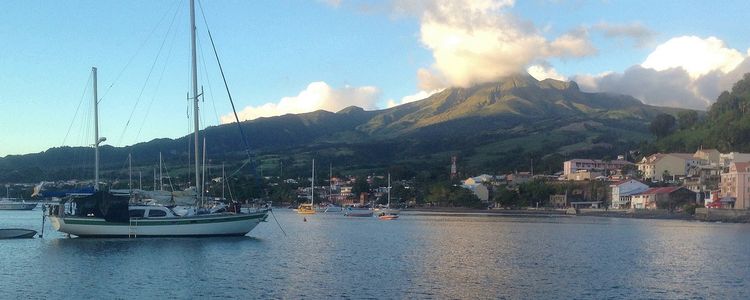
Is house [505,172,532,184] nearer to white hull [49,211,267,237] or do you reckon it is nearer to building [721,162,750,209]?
building [721,162,750,209]

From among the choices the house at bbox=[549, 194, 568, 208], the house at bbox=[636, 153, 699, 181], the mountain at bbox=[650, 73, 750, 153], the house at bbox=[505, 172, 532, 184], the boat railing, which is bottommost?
the house at bbox=[549, 194, 568, 208]

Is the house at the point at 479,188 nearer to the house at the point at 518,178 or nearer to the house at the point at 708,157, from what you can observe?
the house at the point at 518,178

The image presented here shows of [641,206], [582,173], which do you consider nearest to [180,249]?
[641,206]

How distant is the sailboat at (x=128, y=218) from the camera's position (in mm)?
43719

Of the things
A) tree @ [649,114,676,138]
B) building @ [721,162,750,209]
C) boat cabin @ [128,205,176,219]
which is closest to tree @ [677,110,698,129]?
tree @ [649,114,676,138]

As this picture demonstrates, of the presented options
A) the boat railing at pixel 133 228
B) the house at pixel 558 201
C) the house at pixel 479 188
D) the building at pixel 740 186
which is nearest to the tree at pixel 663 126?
the house at pixel 479 188

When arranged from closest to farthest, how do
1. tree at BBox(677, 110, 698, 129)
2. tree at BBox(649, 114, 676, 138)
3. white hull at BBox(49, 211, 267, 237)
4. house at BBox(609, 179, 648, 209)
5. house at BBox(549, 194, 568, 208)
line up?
white hull at BBox(49, 211, 267, 237)
house at BBox(609, 179, 648, 209)
house at BBox(549, 194, 568, 208)
tree at BBox(677, 110, 698, 129)
tree at BBox(649, 114, 676, 138)

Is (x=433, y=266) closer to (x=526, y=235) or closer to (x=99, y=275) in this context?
(x=99, y=275)

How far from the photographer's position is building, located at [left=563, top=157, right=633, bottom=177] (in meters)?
168

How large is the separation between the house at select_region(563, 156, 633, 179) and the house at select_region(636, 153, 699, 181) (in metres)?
16.7

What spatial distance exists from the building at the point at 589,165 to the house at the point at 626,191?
1272 inches

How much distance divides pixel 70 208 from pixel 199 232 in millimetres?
7560

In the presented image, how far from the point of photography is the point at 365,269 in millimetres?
32969

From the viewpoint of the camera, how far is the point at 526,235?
59844mm
